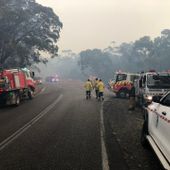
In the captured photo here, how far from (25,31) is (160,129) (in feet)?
134

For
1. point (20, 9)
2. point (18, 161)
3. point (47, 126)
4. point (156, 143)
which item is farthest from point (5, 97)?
point (20, 9)

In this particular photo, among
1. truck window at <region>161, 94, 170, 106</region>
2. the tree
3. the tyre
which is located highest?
the tree

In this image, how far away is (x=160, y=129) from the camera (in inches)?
297

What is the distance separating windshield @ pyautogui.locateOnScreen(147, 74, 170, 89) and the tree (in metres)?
25.7

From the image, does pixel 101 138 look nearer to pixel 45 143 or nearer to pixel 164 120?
pixel 45 143

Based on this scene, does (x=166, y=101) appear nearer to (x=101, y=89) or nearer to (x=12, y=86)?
(x=12, y=86)

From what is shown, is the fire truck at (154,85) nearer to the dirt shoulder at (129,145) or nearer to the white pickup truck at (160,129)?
the dirt shoulder at (129,145)

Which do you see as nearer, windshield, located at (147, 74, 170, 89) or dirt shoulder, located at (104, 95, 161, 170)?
dirt shoulder, located at (104, 95, 161, 170)

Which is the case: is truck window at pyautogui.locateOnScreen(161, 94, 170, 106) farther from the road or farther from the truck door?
the road

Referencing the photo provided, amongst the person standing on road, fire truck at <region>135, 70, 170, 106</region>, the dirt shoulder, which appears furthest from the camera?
the person standing on road

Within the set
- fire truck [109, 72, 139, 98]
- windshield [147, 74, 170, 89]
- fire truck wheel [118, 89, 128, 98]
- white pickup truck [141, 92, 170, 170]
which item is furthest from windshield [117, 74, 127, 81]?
white pickup truck [141, 92, 170, 170]

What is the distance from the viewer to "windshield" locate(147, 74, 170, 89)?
1912 centimetres

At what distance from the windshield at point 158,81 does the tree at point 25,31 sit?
2570 centimetres

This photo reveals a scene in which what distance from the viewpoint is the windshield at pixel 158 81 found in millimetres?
19125
